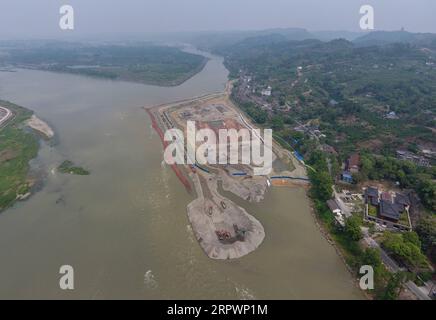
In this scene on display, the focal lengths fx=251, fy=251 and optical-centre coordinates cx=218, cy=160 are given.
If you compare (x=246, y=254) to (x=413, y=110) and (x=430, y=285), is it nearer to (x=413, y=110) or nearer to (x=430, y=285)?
(x=430, y=285)

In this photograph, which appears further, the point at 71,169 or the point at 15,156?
the point at 15,156

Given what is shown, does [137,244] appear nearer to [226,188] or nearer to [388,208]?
[226,188]

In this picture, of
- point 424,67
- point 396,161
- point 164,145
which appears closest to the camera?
point 396,161

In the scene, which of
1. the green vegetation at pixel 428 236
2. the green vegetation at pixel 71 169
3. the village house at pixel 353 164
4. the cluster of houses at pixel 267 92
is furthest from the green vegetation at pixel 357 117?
the green vegetation at pixel 71 169

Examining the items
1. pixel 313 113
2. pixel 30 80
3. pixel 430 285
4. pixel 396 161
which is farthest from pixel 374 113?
pixel 30 80
